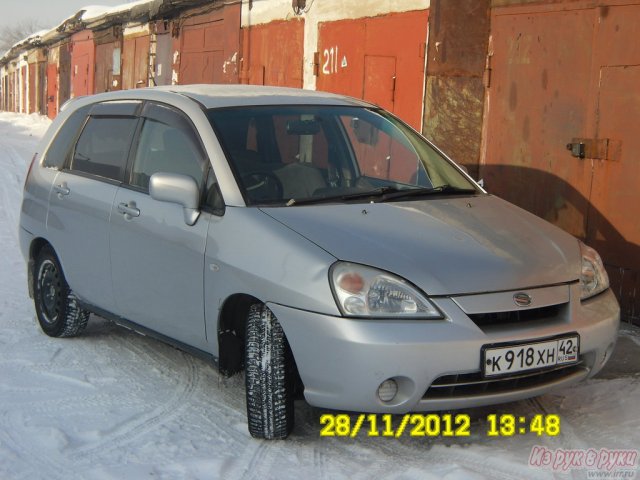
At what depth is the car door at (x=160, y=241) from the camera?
4.62 metres

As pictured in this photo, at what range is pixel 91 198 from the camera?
18.2 feet

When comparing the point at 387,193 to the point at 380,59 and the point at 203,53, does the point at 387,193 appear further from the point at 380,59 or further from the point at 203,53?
the point at 203,53

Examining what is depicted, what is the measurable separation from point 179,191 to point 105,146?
134cm

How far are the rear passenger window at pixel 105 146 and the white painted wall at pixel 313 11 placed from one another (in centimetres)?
488

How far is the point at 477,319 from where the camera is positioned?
3896 millimetres

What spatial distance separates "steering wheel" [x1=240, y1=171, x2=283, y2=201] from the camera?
454cm

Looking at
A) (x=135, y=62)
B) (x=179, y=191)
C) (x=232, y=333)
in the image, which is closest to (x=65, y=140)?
(x=179, y=191)

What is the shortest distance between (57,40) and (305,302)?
31.8 meters

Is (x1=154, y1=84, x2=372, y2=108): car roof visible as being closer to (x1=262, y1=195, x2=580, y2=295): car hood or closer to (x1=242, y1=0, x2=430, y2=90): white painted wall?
(x1=262, y1=195, x2=580, y2=295): car hood

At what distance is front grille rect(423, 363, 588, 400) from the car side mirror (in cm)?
150

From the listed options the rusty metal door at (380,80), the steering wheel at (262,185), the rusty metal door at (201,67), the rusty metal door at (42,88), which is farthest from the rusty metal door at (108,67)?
the steering wheel at (262,185)

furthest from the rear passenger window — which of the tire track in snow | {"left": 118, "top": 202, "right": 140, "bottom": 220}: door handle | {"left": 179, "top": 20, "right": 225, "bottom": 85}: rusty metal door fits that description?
{"left": 179, "top": 20, "right": 225, "bottom": 85}: rusty metal door

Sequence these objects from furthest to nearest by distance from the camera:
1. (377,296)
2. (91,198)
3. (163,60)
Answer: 1. (163,60)
2. (91,198)
3. (377,296)

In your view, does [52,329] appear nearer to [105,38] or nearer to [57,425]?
[57,425]
